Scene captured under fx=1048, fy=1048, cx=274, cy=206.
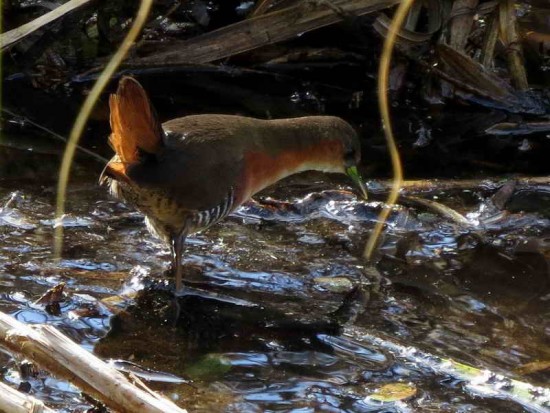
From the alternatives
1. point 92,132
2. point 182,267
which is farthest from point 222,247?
point 92,132

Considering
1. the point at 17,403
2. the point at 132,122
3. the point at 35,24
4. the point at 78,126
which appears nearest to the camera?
the point at 17,403

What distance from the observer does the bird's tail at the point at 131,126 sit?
334 cm

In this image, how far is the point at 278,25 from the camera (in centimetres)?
543

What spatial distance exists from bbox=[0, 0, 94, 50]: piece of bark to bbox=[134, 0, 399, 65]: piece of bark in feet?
3.60

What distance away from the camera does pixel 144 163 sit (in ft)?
11.6

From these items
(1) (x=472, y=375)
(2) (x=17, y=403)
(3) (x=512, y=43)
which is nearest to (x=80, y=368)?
(2) (x=17, y=403)

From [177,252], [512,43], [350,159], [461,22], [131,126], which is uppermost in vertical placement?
[461,22]

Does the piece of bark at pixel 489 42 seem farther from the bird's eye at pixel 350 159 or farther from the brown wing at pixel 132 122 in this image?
the brown wing at pixel 132 122

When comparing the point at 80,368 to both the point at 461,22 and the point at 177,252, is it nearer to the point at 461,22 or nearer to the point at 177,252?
the point at 177,252

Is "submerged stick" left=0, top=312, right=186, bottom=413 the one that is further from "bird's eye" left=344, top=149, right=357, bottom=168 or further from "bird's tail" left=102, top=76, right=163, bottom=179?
"bird's eye" left=344, top=149, right=357, bottom=168

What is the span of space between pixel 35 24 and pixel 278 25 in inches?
56.5

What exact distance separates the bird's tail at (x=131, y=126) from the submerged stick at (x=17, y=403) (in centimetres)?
145

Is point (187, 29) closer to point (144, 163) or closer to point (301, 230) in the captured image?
point (301, 230)

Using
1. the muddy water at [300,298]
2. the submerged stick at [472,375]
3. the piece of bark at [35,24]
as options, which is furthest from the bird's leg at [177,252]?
the piece of bark at [35,24]
